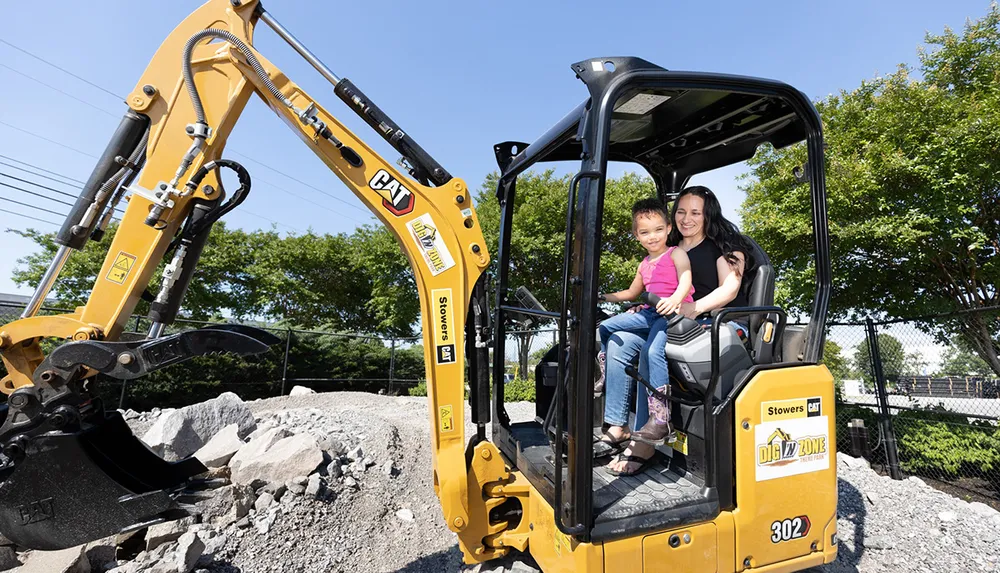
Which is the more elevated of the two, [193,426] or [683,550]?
[683,550]

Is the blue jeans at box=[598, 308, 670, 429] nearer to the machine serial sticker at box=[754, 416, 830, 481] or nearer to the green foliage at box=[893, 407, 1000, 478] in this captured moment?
the machine serial sticker at box=[754, 416, 830, 481]

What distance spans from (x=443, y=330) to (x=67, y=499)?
6.35 feet

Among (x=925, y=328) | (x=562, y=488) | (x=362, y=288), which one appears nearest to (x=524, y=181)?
(x=362, y=288)

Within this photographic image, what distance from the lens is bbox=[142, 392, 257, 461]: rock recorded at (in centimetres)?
556

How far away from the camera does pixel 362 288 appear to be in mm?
19953

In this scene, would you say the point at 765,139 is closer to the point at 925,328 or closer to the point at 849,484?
the point at 849,484

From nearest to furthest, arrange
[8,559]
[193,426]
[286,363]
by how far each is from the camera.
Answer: [8,559] < [193,426] < [286,363]

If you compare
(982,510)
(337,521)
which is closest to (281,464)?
(337,521)

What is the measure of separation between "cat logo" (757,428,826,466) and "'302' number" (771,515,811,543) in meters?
0.29

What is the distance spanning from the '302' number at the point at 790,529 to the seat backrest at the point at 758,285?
3.25 ft

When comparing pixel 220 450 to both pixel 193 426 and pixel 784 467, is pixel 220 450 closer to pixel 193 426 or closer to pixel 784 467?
pixel 193 426

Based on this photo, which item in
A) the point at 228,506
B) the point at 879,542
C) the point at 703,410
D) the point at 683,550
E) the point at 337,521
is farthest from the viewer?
the point at 337,521

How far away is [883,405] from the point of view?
21.5 ft

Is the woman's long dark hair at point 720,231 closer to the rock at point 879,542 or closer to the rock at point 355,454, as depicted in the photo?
the rock at point 879,542
